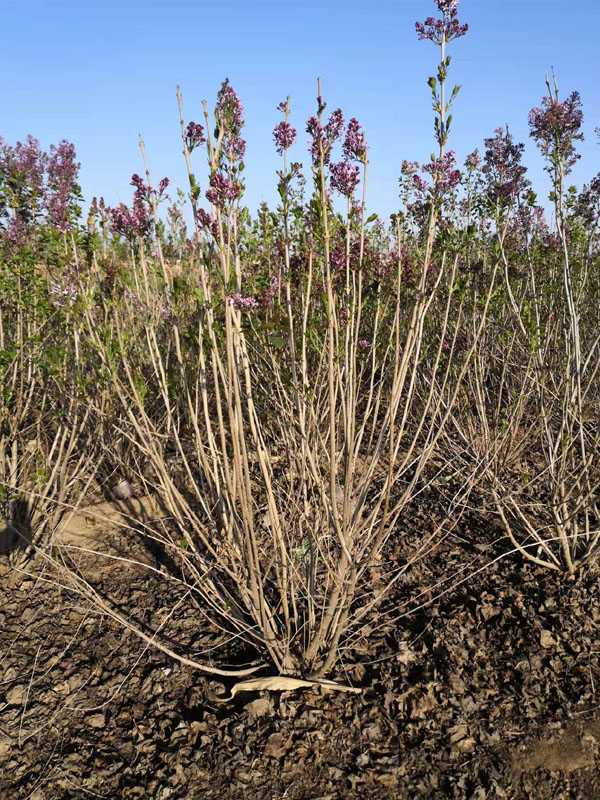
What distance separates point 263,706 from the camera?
223cm

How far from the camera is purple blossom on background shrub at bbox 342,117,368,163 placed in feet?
6.21

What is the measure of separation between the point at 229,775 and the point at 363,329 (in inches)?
149

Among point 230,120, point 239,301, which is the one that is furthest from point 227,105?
point 239,301

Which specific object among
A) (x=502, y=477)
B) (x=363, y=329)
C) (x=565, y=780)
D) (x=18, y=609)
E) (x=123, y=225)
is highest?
(x=123, y=225)

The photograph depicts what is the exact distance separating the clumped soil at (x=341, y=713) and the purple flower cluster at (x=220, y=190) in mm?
1859

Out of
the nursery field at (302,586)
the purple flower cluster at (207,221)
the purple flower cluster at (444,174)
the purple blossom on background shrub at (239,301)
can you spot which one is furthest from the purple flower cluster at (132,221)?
the purple flower cluster at (444,174)

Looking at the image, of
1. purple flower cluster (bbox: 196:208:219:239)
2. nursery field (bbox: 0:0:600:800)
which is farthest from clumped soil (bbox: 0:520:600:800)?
purple flower cluster (bbox: 196:208:219:239)

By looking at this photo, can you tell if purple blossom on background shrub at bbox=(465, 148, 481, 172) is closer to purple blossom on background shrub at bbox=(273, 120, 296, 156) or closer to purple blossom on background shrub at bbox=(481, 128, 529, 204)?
purple blossom on background shrub at bbox=(481, 128, 529, 204)

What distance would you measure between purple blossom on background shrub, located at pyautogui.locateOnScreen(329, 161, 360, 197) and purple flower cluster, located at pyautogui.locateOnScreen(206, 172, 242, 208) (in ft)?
1.28

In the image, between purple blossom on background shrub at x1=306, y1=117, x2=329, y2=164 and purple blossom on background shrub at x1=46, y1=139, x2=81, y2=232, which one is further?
purple blossom on background shrub at x1=46, y1=139, x2=81, y2=232

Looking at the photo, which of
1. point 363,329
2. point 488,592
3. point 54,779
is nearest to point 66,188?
point 363,329

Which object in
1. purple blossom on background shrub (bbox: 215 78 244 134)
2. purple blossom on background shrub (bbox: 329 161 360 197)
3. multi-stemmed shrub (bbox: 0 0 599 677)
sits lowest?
multi-stemmed shrub (bbox: 0 0 599 677)

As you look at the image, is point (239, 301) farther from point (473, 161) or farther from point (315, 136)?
point (473, 161)

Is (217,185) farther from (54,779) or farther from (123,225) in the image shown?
(54,779)
